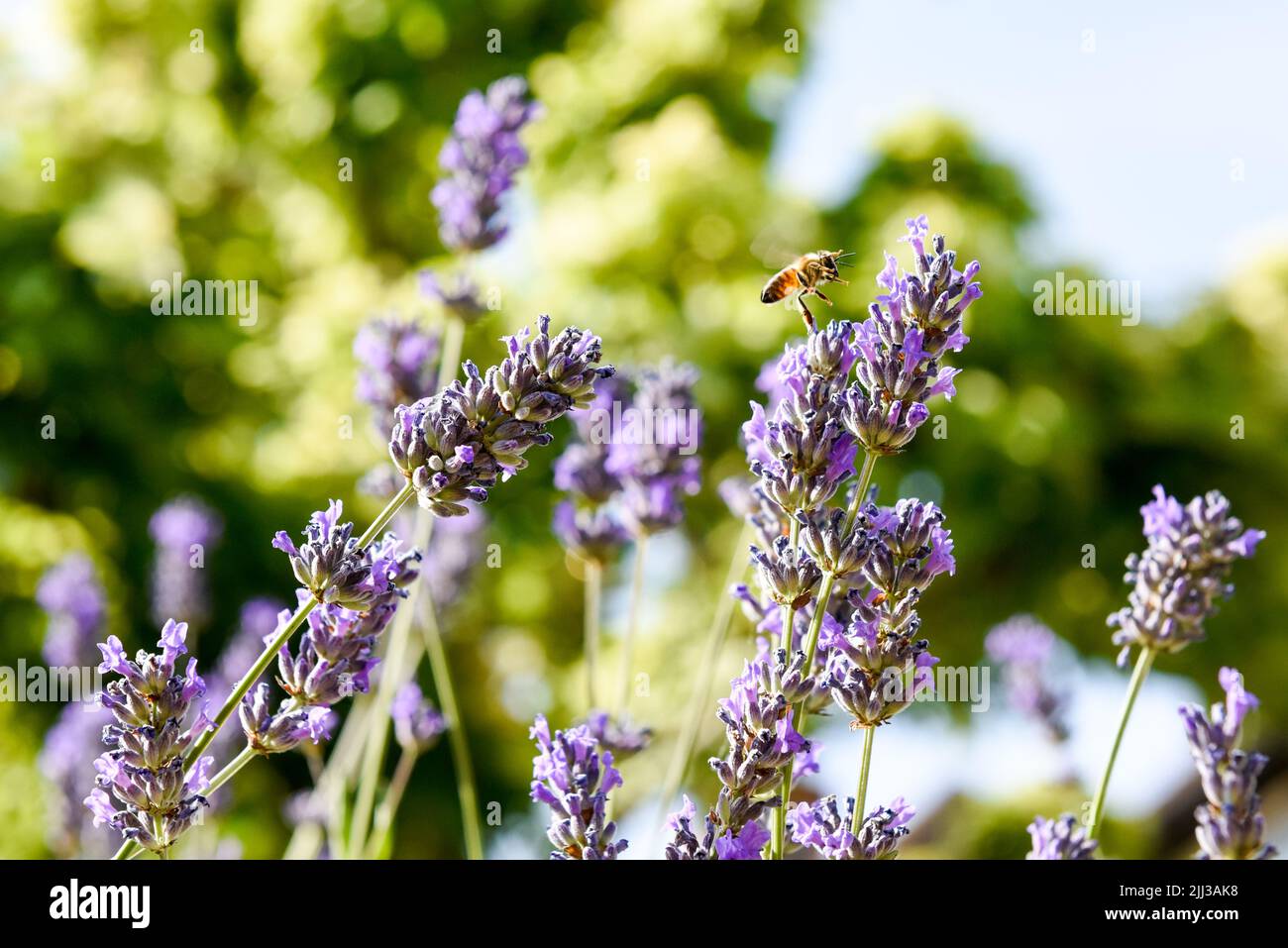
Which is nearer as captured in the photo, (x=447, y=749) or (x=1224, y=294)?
(x=447, y=749)

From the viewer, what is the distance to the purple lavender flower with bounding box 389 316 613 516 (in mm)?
983

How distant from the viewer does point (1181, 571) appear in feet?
3.87

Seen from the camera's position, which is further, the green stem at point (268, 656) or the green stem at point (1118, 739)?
the green stem at point (1118, 739)

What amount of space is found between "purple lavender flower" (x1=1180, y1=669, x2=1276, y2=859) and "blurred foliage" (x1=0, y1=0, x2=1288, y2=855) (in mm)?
6209

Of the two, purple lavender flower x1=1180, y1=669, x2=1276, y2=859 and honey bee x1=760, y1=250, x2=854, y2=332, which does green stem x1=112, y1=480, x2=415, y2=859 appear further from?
honey bee x1=760, y1=250, x2=854, y2=332

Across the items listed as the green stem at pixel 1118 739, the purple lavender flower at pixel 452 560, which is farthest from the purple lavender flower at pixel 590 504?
the green stem at pixel 1118 739

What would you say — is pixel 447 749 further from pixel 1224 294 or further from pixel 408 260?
pixel 1224 294

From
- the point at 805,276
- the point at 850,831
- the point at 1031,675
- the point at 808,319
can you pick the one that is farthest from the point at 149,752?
the point at 1031,675

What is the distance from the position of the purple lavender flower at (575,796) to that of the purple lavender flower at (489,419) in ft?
0.75

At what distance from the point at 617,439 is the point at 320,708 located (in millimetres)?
837

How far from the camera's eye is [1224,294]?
9781 mm

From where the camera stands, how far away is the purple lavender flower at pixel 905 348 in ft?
3.44

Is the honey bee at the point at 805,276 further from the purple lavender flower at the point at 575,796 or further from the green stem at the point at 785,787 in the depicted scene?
the purple lavender flower at the point at 575,796

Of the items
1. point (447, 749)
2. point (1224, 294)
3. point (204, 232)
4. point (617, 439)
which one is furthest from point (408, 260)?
point (617, 439)
